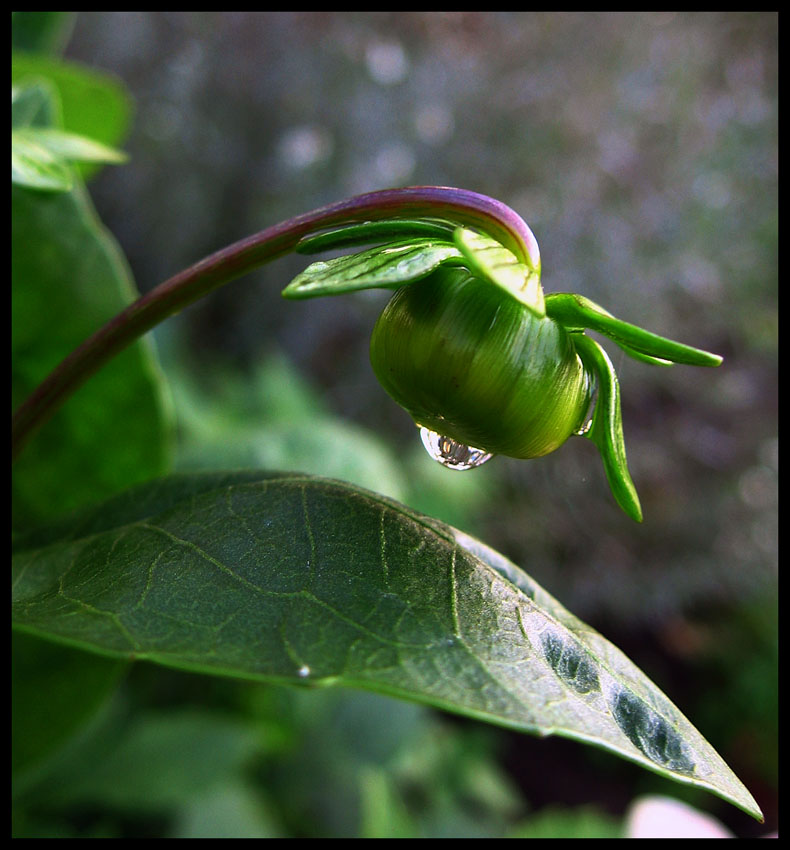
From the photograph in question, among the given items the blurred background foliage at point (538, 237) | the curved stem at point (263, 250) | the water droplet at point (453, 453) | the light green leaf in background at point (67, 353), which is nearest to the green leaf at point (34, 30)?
the light green leaf in background at point (67, 353)

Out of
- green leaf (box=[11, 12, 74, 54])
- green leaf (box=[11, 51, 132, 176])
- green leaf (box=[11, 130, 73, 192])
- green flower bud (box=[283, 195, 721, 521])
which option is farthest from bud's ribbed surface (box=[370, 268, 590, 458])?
green leaf (box=[11, 12, 74, 54])

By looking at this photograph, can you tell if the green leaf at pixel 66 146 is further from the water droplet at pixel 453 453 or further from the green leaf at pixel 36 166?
the water droplet at pixel 453 453

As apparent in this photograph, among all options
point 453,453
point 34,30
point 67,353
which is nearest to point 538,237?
point 34,30

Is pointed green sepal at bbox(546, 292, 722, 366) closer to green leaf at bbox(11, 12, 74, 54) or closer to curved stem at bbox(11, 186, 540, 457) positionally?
curved stem at bbox(11, 186, 540, 457)

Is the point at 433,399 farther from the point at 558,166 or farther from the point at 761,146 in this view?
the point at 761,146

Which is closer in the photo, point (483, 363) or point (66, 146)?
point (483, 363)

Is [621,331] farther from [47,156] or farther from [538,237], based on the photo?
[538,237]
